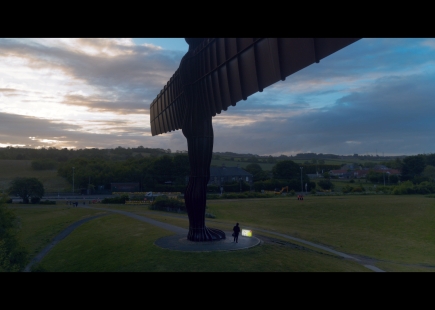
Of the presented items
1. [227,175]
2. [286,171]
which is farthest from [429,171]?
[227,175]

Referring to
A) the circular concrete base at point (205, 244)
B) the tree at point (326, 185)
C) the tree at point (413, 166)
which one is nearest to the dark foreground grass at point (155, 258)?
the circular concrete base at point (205, 244)

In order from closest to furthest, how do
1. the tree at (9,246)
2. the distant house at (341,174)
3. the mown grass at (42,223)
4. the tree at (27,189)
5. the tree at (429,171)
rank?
1. the tree at (9,246)
2. the mown grass at (42,223)
3. the tree at (27,189)
4. the tree at (429,171)
5. the distant house at (341,174)

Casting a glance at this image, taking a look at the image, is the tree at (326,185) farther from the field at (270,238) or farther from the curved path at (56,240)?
the curved path at (56,240)

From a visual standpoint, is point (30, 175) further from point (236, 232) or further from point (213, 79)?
point (213, 79)
